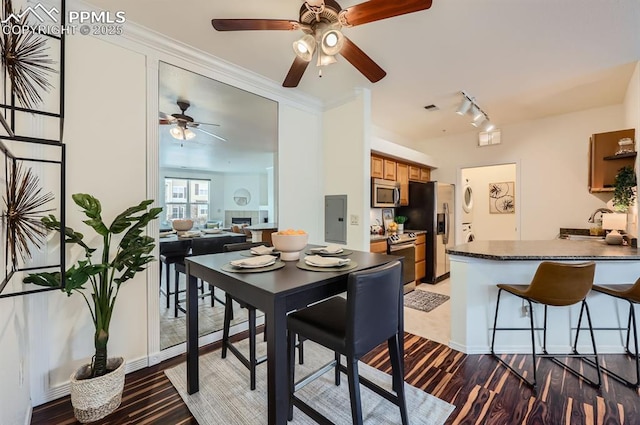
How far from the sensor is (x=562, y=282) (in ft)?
6.12

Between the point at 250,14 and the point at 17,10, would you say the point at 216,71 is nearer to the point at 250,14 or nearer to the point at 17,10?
the point at 250,14

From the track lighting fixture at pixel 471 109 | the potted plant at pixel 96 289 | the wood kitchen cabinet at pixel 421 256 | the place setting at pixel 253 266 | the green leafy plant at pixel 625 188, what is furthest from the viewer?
the wood kitchen cabinet at pixel 421 256

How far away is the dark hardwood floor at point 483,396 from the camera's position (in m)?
1.62

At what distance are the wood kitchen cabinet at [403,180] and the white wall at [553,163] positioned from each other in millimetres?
1304

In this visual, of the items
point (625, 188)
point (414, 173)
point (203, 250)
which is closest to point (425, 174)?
point (414, 173)

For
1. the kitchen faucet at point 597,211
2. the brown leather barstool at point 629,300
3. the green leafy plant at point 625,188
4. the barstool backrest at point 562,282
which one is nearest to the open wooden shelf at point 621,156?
the green leafy plant at point 625,188

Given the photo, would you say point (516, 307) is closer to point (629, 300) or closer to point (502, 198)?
point (629, 300)

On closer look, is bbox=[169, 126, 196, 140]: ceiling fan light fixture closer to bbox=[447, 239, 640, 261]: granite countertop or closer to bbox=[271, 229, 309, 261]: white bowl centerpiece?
bbox=[271, 229, 309, 261]: white bowl centerpiece

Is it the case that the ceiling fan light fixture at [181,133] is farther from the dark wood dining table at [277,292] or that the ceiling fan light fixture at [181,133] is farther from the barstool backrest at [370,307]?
the barstool backrest at [370,307]

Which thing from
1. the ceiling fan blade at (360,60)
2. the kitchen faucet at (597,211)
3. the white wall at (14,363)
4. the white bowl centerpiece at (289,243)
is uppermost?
the ceiling fan blade at (360,60)

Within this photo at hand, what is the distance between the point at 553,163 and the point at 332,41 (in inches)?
168

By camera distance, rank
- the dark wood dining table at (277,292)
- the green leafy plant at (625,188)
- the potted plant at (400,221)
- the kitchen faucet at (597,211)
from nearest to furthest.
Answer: the dark wood dining table at (277,292)
the green leafy plant at (625,188)
the kitchen faucet at (597,211)
the potted plant at (400,221)

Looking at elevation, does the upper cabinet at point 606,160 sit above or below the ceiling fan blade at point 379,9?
below

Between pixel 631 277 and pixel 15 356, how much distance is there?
4342 mm
